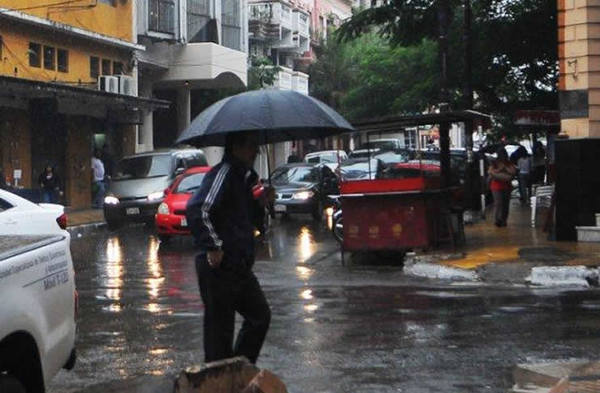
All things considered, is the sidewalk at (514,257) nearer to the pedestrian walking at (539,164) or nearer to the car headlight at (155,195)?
the car headlight at (155,195)

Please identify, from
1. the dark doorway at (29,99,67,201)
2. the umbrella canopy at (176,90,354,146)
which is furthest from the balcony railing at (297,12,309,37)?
the umbrella canopy at (176,90,354,146)

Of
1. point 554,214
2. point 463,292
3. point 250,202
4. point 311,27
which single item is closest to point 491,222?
point 554,214

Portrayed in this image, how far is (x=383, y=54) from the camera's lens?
44.0 meters

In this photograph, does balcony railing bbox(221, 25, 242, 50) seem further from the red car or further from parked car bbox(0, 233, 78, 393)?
parked car bbox(0, 233, 78, 393)

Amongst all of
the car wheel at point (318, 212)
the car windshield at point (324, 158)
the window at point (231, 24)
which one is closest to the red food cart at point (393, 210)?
the car wheel at point (318, 212)

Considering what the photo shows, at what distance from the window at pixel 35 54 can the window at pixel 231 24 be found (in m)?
12.5

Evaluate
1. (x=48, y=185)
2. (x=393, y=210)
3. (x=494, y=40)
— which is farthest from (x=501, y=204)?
(x=48, y=185)

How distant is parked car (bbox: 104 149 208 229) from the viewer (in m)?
24.8

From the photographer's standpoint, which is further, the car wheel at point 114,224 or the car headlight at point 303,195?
the car headlight at point 303,195

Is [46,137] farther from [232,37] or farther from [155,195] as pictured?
[232,37]

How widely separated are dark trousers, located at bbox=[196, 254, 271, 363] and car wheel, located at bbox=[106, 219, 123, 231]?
1897 cm

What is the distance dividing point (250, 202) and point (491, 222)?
16.9 metres

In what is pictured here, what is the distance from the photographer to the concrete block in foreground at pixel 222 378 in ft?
20.2

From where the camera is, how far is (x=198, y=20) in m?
39.3
